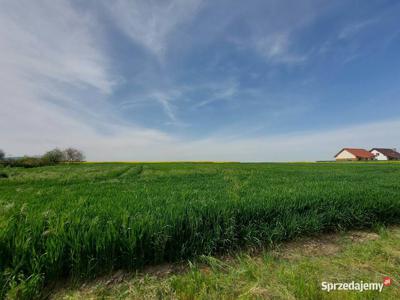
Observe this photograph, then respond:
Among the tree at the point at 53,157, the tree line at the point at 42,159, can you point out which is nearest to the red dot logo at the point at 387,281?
the tree line at the point at 42,159

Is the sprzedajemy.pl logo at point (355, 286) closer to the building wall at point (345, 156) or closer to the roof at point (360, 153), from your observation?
the building wall at point (345, 156)

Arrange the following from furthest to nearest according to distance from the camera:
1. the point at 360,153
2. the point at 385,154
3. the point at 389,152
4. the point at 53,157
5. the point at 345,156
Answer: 1. the point at 389,152
2. the point at 345,156
3. the point at 385,154
4. the point at 360,153
5. the point at 53,157

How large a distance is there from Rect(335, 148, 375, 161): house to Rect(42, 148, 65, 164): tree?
116 m

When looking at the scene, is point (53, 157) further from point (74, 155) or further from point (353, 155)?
point (353, 155)

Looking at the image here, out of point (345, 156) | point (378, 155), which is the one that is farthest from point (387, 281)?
point (378, 155)

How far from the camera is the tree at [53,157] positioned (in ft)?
182

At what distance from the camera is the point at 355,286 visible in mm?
2338

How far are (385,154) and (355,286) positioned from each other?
117 m

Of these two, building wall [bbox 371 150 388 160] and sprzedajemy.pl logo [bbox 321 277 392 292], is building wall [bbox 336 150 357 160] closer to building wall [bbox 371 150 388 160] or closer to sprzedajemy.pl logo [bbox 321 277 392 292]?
building wall [bbox 371 150 388 160]

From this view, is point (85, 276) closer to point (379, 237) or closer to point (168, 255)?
point (168, 255)

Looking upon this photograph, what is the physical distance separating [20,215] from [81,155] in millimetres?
96951

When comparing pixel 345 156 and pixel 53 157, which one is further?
pixel 345 156

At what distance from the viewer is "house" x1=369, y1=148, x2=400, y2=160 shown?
275 ft

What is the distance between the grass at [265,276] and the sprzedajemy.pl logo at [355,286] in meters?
0.06
